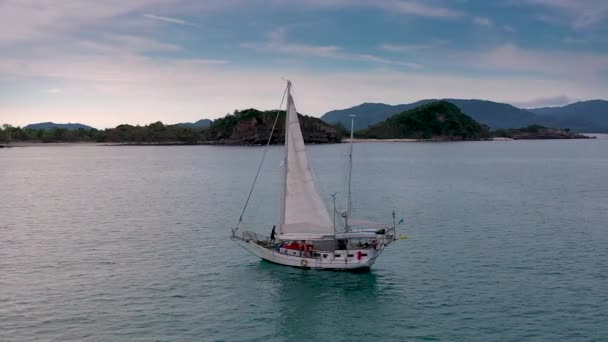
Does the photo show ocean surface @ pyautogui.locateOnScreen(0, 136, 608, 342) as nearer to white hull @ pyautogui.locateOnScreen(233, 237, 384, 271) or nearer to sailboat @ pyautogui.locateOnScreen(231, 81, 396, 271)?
white hull @ pyautogui.locateOnScreen(233, 237, 384, 271)

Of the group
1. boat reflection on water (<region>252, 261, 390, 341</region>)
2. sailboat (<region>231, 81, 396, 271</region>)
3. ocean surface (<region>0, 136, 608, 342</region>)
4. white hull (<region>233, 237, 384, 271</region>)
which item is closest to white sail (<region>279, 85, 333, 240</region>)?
sailboat (<region>231, 81, 396, 271</region>)

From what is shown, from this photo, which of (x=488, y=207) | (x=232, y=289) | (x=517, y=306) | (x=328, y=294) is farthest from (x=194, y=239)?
(x=488, y=207)

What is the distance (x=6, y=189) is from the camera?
126938 mm

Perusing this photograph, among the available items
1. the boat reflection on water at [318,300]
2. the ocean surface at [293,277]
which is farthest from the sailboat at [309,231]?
the ocean surface at [293,277]

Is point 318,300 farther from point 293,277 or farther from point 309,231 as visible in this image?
point 309,231

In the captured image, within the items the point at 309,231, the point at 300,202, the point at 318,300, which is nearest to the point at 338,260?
the point at 309,231

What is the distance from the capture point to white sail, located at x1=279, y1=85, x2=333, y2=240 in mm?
50625

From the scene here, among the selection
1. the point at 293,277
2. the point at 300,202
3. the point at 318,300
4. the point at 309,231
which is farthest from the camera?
the point at 309,231

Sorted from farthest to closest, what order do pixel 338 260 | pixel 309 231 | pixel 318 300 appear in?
pixel 309 231 < pixel 338 260 < pixel 318 300

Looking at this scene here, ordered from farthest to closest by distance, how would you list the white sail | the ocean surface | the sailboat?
the sailboat
the white sail
the ocean surface

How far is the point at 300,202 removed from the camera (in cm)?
5172

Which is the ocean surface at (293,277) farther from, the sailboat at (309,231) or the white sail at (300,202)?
the white sail at (300,202)

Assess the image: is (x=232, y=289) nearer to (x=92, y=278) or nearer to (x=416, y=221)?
(x=92, y=278)

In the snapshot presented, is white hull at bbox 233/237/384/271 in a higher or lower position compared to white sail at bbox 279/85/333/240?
lower
